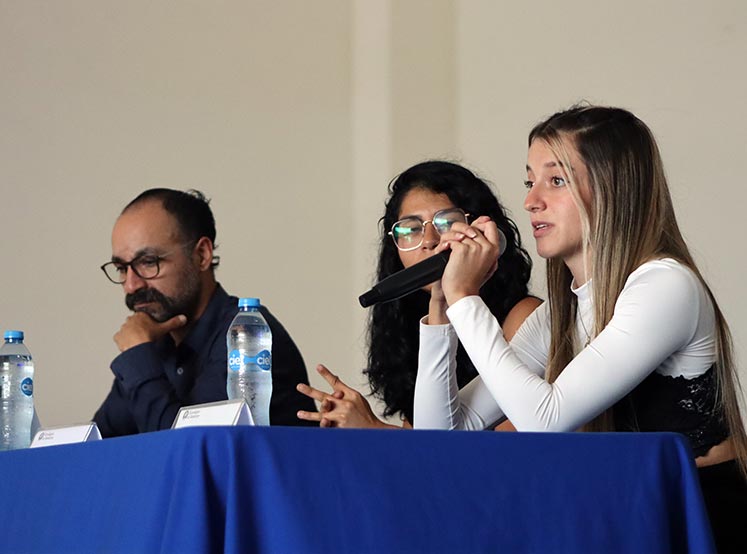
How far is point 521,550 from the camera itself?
1237mm

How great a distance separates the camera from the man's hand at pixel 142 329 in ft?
8.54

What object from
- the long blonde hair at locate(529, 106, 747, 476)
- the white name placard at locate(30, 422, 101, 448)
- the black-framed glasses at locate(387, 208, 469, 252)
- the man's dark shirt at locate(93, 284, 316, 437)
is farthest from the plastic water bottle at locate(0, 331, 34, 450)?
the long blonde hair at locate(529, 106, 747, 476)

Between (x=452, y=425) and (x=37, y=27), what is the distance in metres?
2.96

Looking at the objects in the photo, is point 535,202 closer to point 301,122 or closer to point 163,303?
point 163,303

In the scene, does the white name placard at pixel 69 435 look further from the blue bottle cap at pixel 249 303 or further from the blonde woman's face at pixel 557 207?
the blonde woman's face at pixel 557 207

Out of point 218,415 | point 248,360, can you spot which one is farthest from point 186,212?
point 218,415

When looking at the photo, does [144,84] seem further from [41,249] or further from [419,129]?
[419,129]

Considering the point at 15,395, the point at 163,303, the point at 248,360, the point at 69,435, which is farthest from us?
the point at 163,303

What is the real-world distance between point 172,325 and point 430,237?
0.71 meters

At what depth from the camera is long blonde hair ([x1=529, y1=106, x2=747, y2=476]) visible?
175 cm

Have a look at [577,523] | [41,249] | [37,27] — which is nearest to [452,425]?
[577,523]

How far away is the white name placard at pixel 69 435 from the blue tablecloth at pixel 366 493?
0.09 m

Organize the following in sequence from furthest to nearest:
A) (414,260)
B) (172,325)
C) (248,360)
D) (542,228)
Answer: (172,325), (414,260), (248,360), (542,228)

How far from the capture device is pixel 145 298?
290 cm
